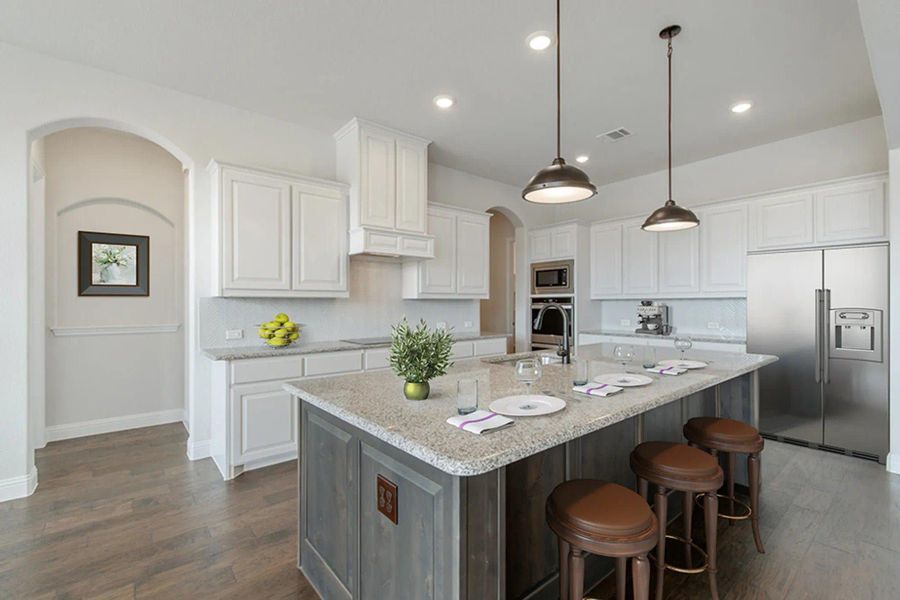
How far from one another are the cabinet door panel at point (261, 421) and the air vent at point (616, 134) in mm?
3729

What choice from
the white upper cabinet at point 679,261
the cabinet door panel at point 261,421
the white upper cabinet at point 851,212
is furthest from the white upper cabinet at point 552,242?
the cabinet door panel at point 261,421

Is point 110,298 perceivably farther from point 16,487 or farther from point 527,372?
point 527,372

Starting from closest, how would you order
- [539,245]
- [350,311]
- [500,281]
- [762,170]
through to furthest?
[350,311] → [762,170] → [539,245] → [500,281]

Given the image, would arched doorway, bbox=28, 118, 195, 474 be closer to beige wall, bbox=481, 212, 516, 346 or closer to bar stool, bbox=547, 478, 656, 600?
bar stool, bbox=547, 478, 656, 600

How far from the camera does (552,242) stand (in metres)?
5.59

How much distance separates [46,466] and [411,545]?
3549 mm

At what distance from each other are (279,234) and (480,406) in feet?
8.65

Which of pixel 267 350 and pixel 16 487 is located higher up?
pixel 267 350

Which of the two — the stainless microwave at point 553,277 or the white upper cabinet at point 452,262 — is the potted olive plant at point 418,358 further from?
the stainless microwave at point 553,277

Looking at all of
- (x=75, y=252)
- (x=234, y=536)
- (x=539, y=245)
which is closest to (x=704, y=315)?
(x=539, y=245)

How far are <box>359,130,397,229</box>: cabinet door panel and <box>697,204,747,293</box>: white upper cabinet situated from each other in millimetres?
3306

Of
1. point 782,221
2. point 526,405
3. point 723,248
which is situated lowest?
point 526,405

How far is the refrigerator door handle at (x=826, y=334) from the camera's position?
351cm

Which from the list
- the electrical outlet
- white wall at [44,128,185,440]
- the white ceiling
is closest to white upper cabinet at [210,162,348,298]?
the white ceiling
